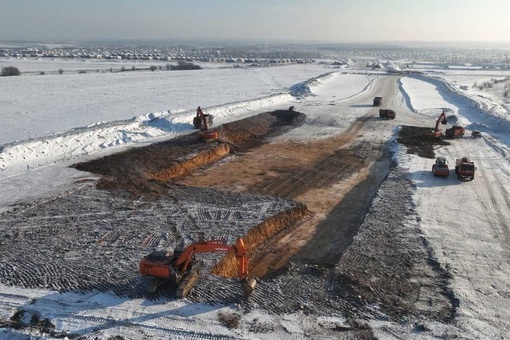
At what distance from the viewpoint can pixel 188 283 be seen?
10.7 meters

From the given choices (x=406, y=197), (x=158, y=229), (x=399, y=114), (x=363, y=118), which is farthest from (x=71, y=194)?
(x=399, y=114)

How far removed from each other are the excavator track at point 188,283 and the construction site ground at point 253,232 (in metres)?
0.20

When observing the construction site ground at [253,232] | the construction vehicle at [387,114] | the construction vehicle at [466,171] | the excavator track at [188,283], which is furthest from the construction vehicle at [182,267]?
the construction vehicle at [387,114]

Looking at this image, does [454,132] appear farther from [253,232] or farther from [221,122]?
[253,232]

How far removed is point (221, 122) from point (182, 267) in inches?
891

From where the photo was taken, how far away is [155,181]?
761 inches

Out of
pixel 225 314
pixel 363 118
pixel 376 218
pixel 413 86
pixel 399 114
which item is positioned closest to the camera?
pixel 225 314

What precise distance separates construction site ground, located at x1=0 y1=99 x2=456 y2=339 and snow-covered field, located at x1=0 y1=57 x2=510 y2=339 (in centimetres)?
52

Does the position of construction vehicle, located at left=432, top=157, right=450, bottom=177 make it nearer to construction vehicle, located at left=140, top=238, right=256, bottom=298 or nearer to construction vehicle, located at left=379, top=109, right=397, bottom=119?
construction vehicle, located at left=140, top=238, right=256, bottom=298

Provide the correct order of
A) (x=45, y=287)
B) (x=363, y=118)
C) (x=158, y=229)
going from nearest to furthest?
1. (x=45, y=287)
2. (x=158, y=229)
3. (x=363, y=118)

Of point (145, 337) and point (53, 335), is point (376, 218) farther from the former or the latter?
point (53, 335)

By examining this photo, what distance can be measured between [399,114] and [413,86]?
28354 millimetres

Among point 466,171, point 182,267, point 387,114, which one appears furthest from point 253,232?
point 387,114

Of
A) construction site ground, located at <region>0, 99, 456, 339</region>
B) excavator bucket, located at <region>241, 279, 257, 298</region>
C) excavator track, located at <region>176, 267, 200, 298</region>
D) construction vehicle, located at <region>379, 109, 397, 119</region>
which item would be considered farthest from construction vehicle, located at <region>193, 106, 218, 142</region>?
construction vehicle, located at <region>379, 109, 397, 119</region>
